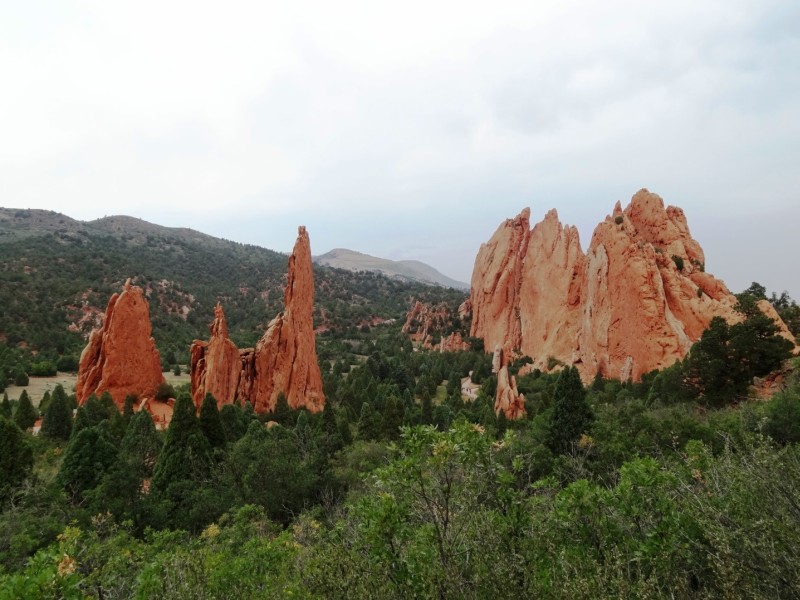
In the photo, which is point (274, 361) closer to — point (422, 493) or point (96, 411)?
point (96, 411)

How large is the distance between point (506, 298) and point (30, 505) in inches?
2574

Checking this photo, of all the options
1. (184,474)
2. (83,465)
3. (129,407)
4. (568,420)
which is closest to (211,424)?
(184,474)

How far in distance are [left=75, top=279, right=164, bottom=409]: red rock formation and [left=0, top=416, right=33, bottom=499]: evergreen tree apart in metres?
13.8

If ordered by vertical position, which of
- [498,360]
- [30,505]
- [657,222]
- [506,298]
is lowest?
[30,505]

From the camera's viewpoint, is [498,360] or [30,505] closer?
[30,505]

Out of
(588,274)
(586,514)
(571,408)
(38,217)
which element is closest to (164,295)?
(588,274)

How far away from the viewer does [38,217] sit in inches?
5915

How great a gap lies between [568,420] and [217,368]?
78.5 feet

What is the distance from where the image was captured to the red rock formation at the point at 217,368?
107ft

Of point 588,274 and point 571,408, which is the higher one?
point 588,274

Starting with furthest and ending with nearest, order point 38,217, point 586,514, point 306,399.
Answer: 1. point 38,217
2. point 306,399
3. point 586,514

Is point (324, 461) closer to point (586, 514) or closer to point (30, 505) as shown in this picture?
point (30, 505)

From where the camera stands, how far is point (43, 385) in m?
42.9

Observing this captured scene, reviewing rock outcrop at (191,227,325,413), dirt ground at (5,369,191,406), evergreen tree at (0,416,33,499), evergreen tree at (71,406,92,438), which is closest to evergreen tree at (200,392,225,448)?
evergreen tree at (71,406,92,438)
